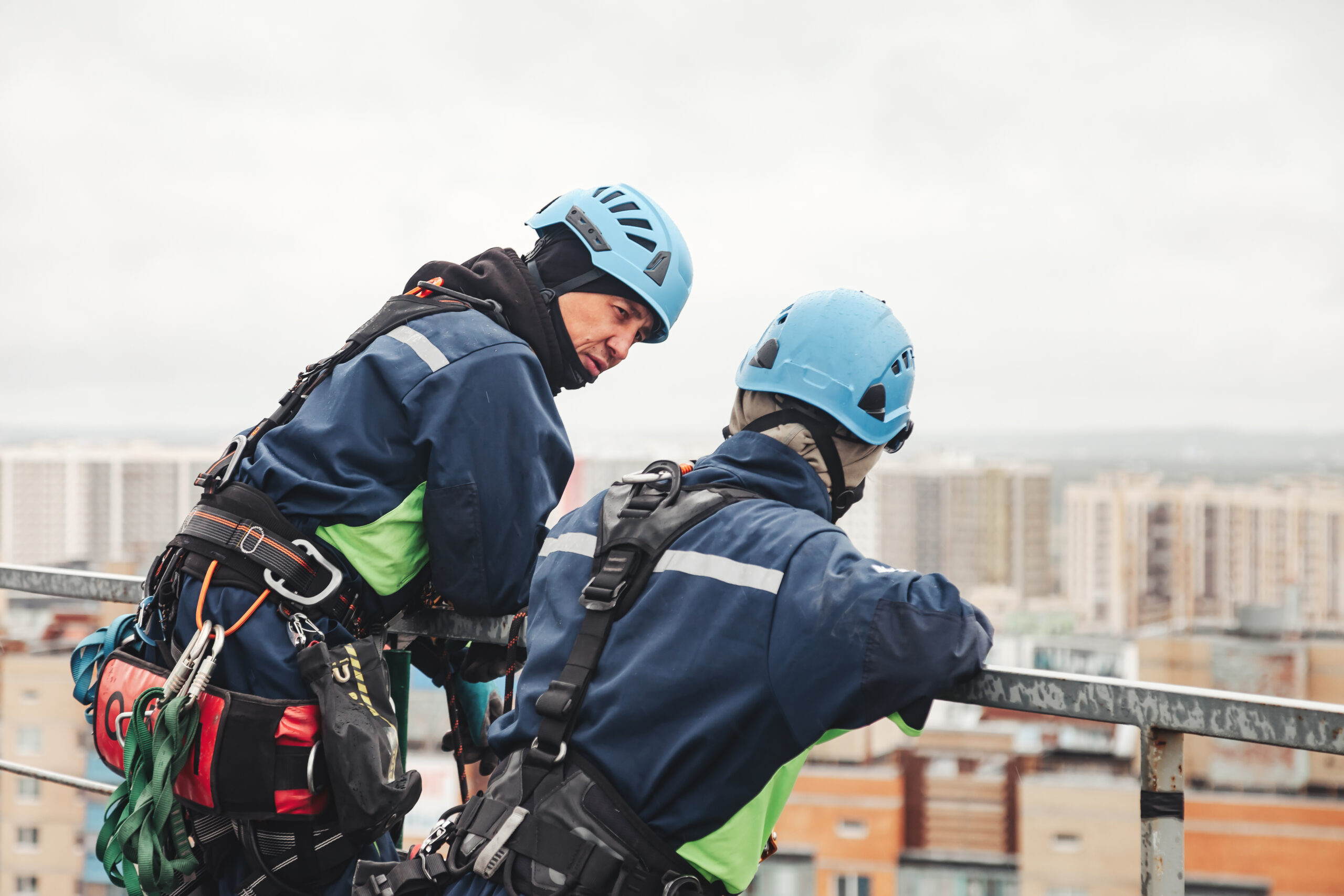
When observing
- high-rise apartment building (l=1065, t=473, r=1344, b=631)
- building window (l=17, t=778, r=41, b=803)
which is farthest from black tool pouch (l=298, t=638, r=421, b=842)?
high-rise apartment building (l=1065, t=473, r=1344, b=631)

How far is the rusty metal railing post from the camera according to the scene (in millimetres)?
1547

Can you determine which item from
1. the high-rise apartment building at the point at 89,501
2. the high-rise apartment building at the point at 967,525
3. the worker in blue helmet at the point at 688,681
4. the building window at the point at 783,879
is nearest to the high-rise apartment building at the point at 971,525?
→ the high-rise apartment building at the point at 967,525

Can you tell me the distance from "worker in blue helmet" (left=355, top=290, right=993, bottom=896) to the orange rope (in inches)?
24.3

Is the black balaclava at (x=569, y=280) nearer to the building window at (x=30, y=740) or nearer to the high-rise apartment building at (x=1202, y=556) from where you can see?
the building window at (x=30, y=740)

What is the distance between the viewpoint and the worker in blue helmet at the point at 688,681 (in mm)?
1589

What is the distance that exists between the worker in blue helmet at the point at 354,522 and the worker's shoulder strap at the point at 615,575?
0.59 m

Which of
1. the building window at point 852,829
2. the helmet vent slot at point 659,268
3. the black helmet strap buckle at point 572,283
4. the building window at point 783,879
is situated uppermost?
the helmet vent slot at point 659,268

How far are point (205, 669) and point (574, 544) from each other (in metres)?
0.82

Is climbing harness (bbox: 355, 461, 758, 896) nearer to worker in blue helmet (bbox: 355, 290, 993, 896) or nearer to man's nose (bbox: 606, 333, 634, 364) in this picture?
worker in blue helmet (bbox: 355, 290, 993, 896)

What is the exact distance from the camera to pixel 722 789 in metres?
1.67

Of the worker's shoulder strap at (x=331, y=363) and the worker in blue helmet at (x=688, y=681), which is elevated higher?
the worker's shoulder strap at (x=331, y=363)

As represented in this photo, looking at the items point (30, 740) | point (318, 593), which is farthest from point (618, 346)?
point (30, 740)

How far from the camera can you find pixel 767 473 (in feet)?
6.08

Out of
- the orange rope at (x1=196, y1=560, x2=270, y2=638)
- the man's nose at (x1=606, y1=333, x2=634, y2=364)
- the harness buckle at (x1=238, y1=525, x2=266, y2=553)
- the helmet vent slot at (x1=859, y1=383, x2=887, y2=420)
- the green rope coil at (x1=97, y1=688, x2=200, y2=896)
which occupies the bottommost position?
the green rope coil at (x1=97, y1=688, x2=200, y2=896)
